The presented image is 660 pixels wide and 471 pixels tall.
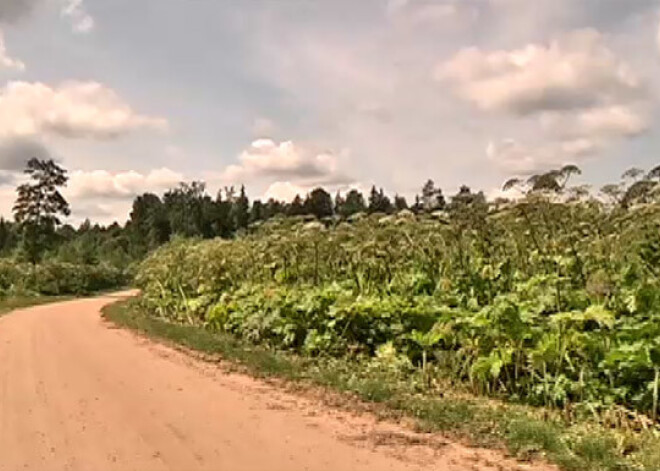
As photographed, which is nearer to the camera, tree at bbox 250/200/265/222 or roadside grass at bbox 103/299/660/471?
roadside grass at bbox 103/299/660/471

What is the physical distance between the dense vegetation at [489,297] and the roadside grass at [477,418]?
41 cm

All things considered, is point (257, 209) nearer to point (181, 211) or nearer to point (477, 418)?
point (181, 211)

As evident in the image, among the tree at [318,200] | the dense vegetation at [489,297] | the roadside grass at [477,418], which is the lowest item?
the roadside grass at [477,418]

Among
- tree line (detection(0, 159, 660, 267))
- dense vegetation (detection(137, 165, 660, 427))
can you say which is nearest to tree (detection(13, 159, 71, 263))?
tree line (detection(0, 159, 660, 267))

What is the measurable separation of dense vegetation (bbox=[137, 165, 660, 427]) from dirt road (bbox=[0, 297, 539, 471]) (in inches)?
74.3

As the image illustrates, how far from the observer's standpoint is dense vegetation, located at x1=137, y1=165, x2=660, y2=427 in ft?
26.2

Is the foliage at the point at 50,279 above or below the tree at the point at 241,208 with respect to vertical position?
below

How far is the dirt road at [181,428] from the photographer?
6.29 metres

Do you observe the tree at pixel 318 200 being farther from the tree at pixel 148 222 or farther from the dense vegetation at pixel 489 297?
the dense vegetation at pixel 489 297

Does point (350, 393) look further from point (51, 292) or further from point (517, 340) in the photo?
point (51, 292)

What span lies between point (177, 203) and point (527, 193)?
77.8 metres

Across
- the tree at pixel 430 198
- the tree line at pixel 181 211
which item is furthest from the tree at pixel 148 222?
the tree at pixel 430 198

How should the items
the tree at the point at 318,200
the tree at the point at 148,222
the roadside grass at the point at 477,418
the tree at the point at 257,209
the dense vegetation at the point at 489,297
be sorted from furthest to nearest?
the tree at the point at 148,222 < the tree at the point at 257,209 < the tree at the point at 318,200 < the dense vegetation at the point at 489,297 < the roadside grass at the point at 477,418

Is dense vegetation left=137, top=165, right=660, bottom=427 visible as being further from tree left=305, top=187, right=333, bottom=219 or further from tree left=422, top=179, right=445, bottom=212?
tree left=305, top=187, right=333, bottom=219
